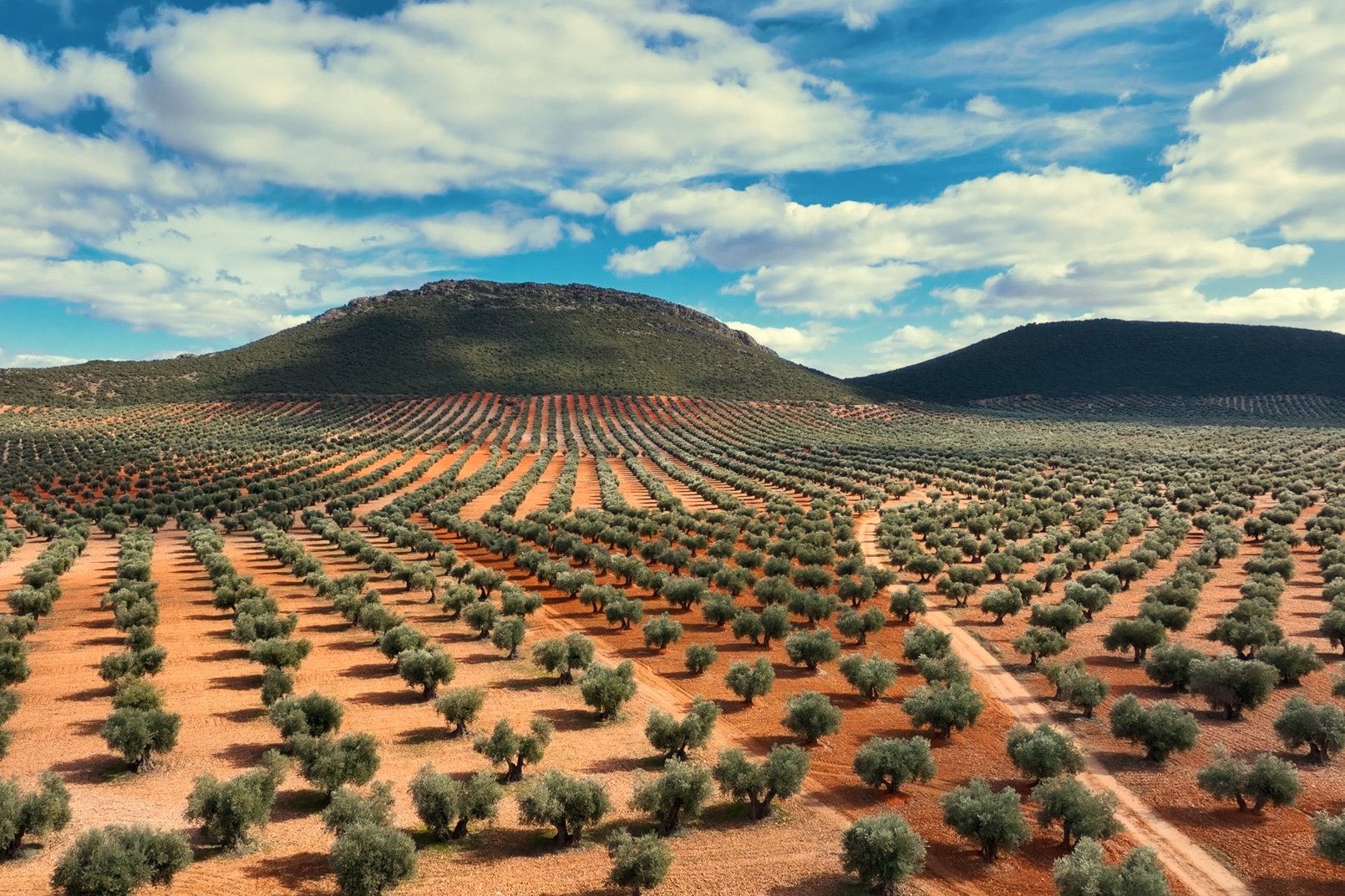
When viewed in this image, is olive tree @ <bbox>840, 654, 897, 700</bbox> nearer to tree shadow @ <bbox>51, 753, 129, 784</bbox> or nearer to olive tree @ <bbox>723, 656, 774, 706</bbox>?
olive tree @ <bbox>723, 656, 774, 706</bbox>

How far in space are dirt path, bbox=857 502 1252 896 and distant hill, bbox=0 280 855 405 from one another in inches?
5072

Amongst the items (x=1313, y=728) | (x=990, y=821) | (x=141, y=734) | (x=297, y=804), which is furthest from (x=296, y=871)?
(x=1313, y=728)

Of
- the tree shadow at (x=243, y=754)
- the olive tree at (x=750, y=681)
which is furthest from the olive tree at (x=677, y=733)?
the tree shadow at (x=243, y=754)

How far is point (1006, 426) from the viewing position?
464ft

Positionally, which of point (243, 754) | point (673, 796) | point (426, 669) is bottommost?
point (243, 754)

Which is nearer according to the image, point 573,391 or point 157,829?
point 157,829

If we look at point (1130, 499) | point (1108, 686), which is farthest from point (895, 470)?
point (1108, 686)

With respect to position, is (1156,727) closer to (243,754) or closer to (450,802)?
(450,802)

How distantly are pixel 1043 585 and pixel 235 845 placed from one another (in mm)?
37201

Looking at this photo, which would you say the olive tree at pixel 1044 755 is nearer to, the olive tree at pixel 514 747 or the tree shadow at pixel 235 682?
the olive tree at pixel 514 747

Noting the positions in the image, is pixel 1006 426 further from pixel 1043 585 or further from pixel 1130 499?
pixel 1043 585

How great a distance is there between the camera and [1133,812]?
19266 mm

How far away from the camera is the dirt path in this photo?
16.5 meters

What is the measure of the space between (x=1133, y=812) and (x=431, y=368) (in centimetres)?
15955
